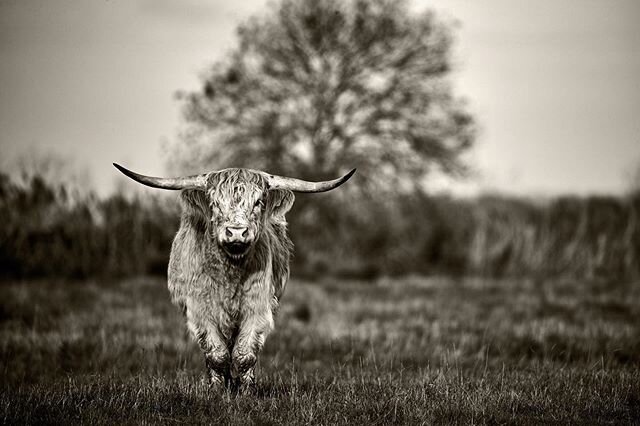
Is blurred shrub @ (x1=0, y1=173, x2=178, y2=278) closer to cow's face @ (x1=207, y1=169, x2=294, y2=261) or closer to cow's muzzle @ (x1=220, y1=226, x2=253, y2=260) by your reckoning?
cow's face @ (x1=207, y1=169, x2=294, y2=261)

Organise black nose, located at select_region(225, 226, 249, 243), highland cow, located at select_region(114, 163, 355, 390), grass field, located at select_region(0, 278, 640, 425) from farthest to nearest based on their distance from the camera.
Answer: highland cow, located at select_region(114, 163, 355, 390)
black nose, located at select_region(225, 226, 249, 243)
grass field, located at select_region(0, 278, 640, 425)

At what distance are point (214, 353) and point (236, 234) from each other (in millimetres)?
1124

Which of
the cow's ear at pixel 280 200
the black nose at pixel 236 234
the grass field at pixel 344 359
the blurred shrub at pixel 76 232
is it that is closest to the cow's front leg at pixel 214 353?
the grass field at pixel 344 359

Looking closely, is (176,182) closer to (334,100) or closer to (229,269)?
(229,269)

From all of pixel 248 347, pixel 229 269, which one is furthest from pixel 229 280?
pixel 248 347

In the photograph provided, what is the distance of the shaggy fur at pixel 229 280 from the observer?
5066 millimetres

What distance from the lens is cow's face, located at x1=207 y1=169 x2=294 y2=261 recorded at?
4719mm

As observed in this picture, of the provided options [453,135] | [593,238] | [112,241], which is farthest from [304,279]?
[593,238]

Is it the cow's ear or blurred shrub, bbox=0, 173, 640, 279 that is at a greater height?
the cow's ear

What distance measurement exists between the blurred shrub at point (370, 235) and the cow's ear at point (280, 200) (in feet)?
31.2

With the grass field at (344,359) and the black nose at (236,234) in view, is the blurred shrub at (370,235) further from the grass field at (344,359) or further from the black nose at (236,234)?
the black nose at (236,234)

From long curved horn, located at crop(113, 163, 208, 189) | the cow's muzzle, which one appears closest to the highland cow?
long curved horn, located at crop(113, 163, 208, 189)

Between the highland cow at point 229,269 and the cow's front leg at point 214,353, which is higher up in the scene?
the highland cow at point 229,269

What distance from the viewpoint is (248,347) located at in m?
5.16
